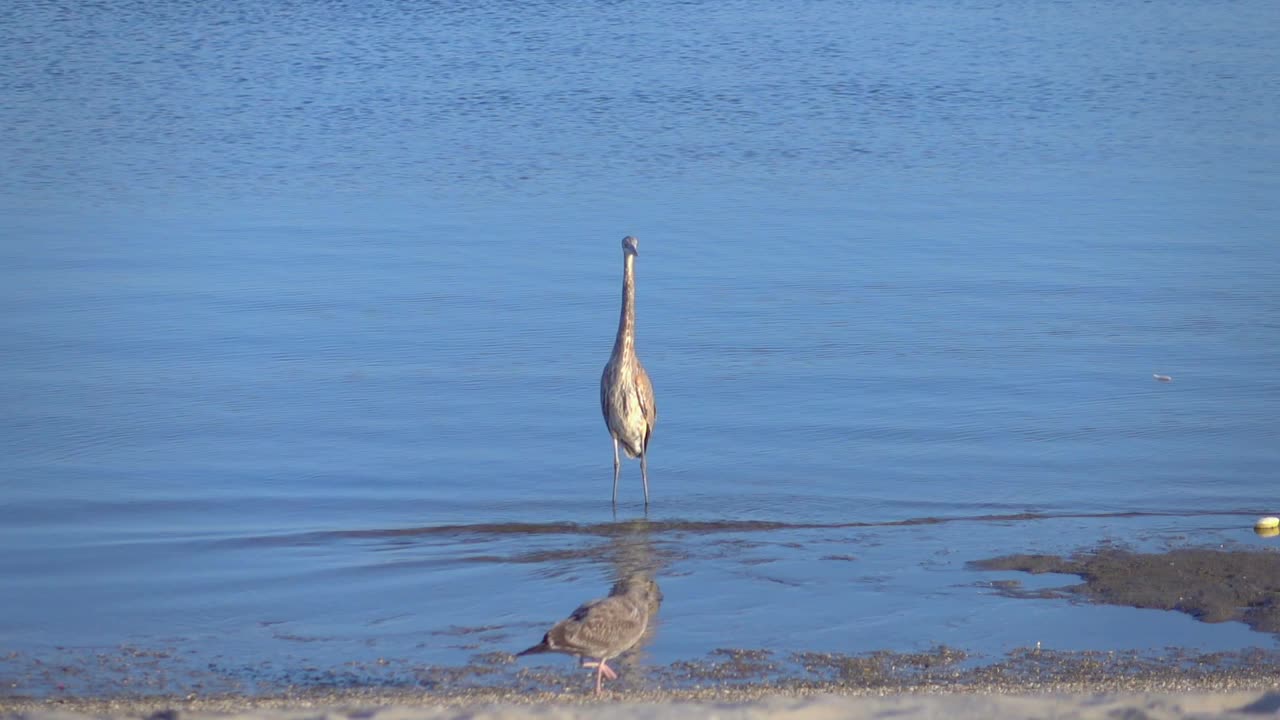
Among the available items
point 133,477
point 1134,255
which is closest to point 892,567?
point 133,477

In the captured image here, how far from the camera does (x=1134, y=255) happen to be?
16859mm

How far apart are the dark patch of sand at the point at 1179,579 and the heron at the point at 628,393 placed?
2.42m

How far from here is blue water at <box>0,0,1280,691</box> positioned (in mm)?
8945

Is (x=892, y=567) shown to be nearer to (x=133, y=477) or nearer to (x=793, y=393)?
(x=793, y=393)

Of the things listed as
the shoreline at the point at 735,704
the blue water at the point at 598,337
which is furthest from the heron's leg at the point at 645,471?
the shoreline at the point at 735,704

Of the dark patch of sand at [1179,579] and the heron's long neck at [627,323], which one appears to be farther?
the heron's long neck at [627,323]

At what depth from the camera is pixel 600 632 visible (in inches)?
275

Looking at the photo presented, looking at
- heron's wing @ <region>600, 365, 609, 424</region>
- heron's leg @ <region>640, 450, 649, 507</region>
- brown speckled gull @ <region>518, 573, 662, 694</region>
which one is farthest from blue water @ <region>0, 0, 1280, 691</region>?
brown speckled gull @ <region>518, 573, 662, 694</region>

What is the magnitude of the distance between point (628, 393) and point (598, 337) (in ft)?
11.2

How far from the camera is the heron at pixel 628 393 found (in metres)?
10.5

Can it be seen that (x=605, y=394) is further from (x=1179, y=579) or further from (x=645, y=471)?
(x=1179, y=579)

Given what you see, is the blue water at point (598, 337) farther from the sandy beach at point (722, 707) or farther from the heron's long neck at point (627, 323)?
the heron's long neck at point (627, 323)

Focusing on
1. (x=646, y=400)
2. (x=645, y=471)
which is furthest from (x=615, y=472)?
(x=646, y=400)

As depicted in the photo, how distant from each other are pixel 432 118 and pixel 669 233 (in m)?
8.19
